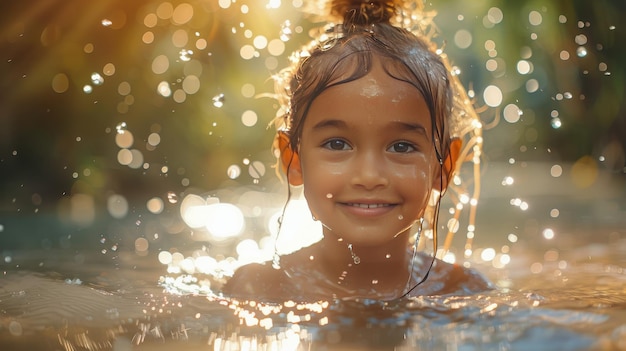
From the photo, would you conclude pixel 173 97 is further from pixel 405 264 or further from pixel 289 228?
pixel 405 264

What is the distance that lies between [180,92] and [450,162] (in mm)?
8080

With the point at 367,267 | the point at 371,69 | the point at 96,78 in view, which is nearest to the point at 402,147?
the point at 371,69

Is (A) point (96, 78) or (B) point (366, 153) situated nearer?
(B) point (366, 153)

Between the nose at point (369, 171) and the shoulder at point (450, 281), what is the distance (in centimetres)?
70

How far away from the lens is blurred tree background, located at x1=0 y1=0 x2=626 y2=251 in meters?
8.31

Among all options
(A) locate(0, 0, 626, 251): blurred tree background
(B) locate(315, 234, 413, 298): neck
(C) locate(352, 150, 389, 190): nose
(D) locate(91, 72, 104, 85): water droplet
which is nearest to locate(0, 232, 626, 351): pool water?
(B) locate(315, 234, 413, 298): neck

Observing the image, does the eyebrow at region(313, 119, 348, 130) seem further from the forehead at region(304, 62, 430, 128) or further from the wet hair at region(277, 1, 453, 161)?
the wet hair at region(277, 1, 453, 161)

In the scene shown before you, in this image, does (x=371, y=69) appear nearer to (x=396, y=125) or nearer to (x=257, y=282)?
(x=396, y=125)

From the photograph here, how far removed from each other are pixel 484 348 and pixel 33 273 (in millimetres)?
2693

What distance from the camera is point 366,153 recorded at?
3.43 metres

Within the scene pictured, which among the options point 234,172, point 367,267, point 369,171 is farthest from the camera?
point 234,172

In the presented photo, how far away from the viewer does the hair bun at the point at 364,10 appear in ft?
13.1

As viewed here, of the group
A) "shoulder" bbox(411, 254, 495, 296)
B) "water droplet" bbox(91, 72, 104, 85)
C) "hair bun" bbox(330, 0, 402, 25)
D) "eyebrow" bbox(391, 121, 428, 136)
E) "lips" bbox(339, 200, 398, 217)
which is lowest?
"shoulder" bbox(411, 254, 495, 296)

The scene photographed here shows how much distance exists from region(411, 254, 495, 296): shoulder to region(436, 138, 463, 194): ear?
410 millimetres
